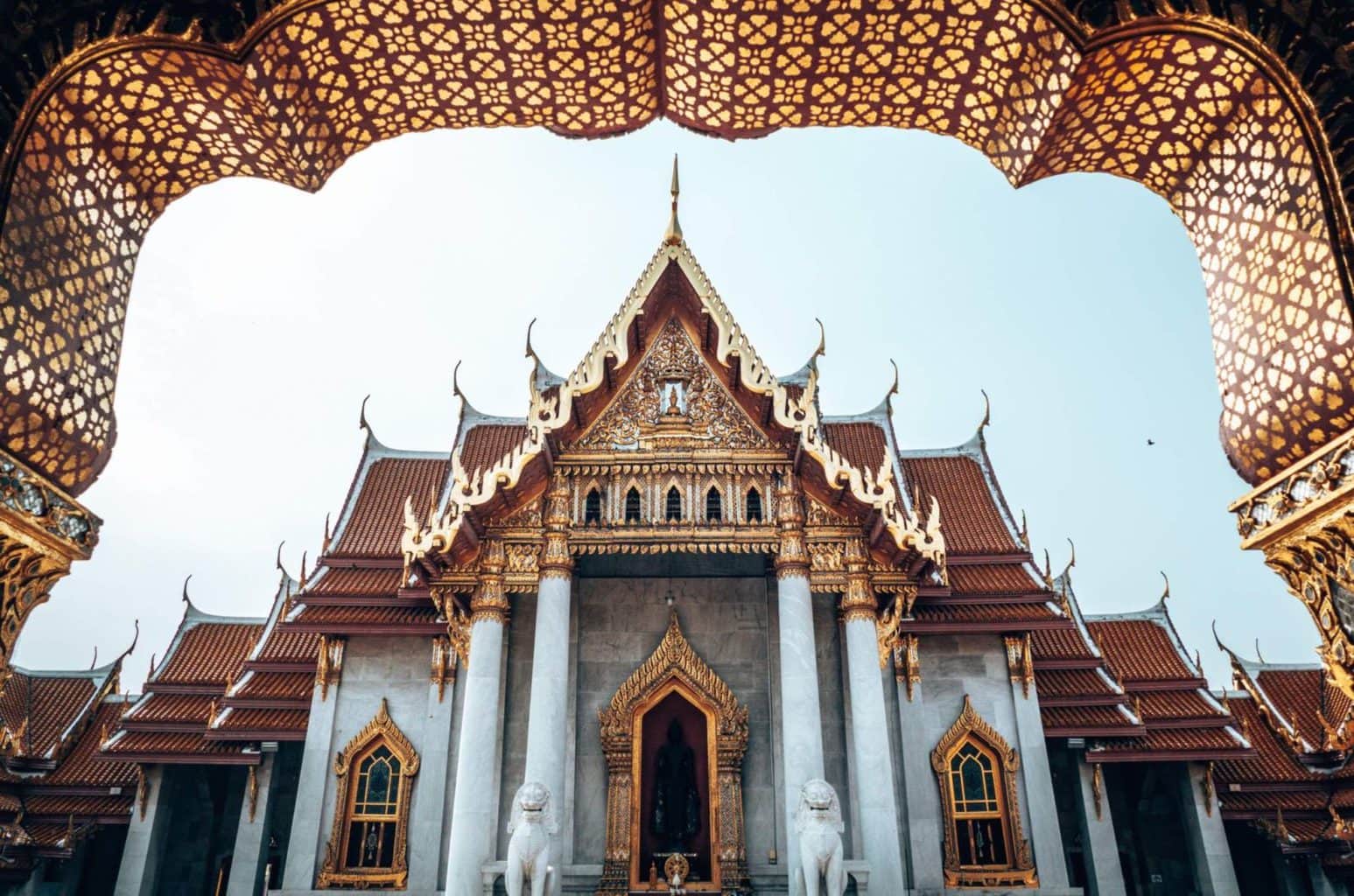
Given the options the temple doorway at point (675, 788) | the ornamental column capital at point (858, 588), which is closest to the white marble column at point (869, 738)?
the ornamental column capital at point (858, 588)

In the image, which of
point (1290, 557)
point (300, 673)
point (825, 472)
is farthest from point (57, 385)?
point (300, 673)

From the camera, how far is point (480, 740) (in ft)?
33.1

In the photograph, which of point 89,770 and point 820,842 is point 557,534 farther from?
point 89,770

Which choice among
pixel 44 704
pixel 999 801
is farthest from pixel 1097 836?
pixel 44 704

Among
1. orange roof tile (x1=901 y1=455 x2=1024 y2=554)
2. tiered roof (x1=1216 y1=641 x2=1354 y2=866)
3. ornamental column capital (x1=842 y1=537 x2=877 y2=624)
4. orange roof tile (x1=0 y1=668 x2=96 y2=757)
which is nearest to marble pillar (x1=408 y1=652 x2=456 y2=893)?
ornamental column capital (x1=842 y1=537 x2=877 y2=624)

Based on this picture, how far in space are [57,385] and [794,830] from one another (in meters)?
8.05

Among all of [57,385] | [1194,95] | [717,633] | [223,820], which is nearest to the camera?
[57,385]

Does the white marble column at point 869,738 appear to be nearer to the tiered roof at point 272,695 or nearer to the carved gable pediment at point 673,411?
the carved gable pediment at point 673,411

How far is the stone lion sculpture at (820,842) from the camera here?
29.3 feet

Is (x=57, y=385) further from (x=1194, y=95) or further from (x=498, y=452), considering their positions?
(x=498, y=452)

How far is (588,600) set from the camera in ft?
40.9

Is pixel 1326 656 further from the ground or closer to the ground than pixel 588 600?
closer to the ground

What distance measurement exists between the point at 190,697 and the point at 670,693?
934 cm

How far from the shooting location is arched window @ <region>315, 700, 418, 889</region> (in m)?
12.0
